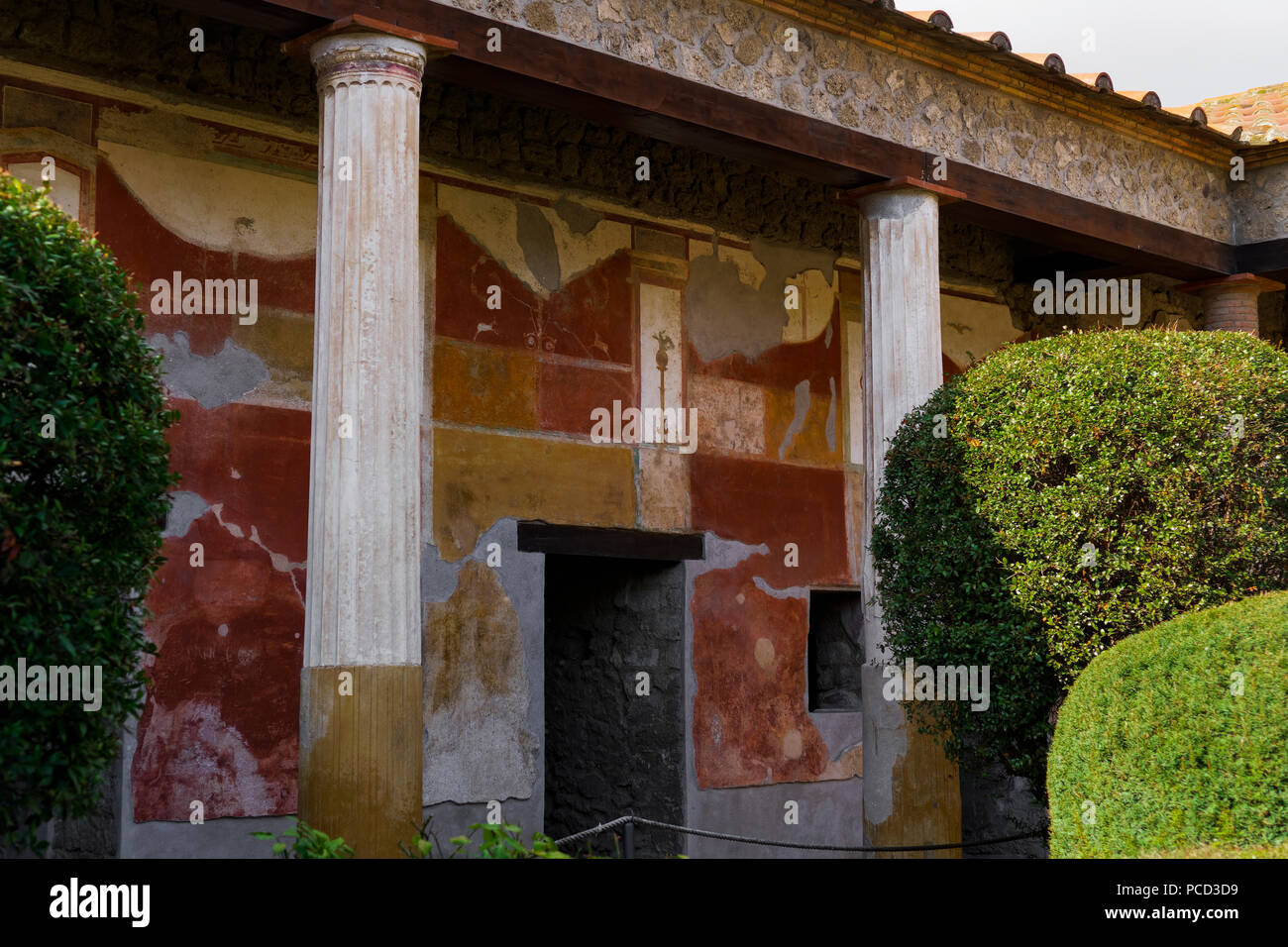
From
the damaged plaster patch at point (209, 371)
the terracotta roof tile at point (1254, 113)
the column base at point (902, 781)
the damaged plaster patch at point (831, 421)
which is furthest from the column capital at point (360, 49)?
the terracotta roof tile at point (1254, 113)

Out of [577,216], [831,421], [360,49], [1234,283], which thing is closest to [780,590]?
[831,421]

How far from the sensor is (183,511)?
7.38m

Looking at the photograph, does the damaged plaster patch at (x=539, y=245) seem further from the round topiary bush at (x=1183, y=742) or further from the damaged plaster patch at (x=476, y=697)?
the round topiary bush at (x=1183, y=742)

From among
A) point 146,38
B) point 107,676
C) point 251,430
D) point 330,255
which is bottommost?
point 107,676

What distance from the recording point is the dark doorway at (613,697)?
9328mm

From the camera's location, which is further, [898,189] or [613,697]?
[613,697]

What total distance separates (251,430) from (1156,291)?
827cm

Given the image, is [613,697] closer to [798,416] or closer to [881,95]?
[798,416]

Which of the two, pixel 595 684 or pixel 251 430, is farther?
pixel 595 684

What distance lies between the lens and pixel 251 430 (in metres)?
7.67

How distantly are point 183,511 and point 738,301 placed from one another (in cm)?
429
